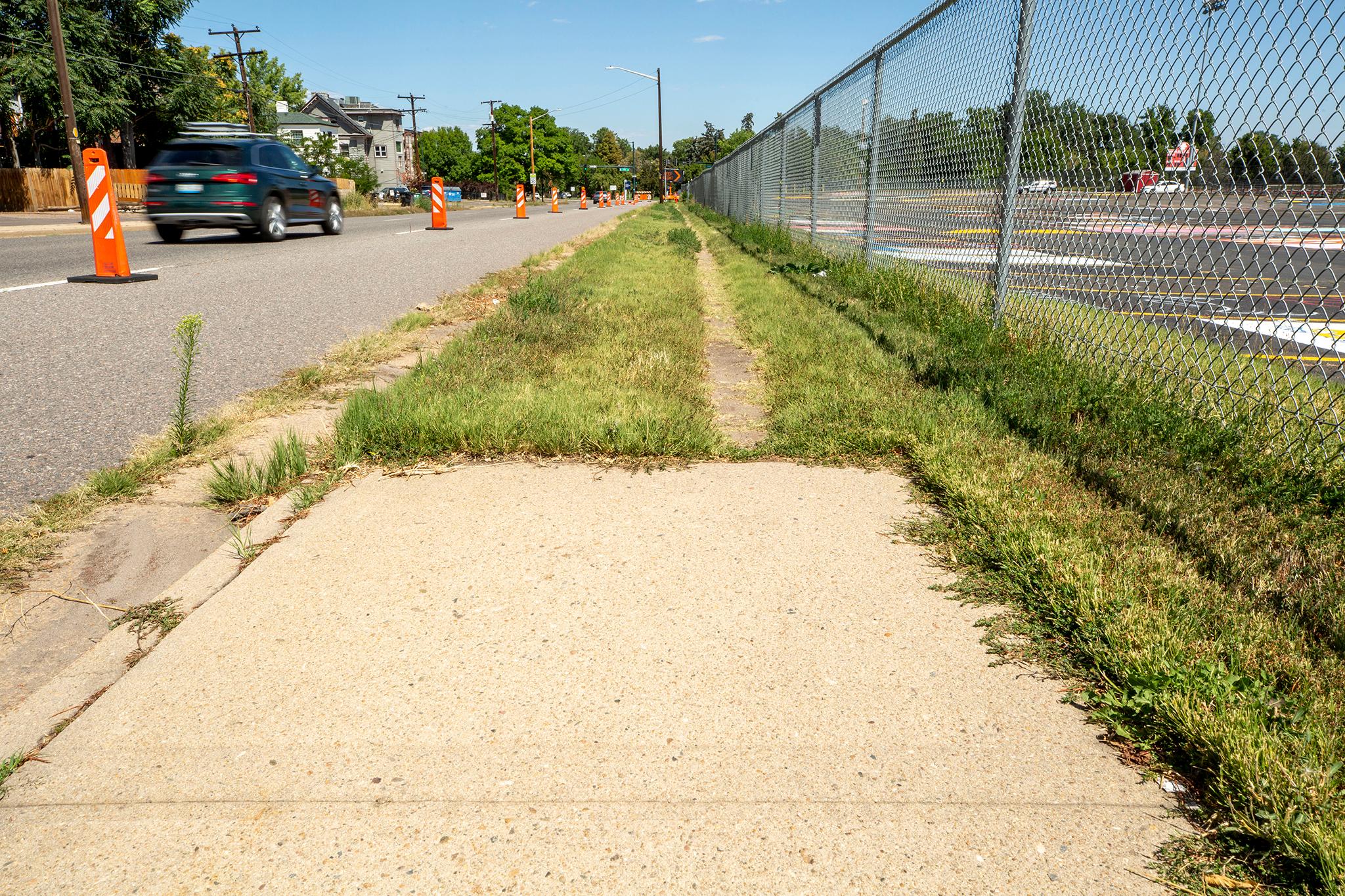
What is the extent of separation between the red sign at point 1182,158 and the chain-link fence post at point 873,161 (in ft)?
15.3

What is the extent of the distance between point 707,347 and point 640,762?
16.0 feet

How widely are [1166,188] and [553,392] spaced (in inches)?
118

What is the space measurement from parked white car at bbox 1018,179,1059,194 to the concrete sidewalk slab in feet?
10.4

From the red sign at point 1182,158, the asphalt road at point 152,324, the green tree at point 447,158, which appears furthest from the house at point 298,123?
the red sign at point 1182,158

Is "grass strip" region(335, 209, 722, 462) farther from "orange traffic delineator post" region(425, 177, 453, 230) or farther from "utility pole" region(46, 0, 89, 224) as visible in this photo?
"utility pole" region(46, 0, 89, 224)

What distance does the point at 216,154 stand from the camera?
1470 cm

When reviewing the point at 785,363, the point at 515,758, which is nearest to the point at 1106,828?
the point at 515,758

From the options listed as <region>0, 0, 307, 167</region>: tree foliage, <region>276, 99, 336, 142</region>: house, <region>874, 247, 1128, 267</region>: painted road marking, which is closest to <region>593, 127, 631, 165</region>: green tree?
<region>276, 99, 336, 142</region>: house

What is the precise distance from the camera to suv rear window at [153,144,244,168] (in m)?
14.5

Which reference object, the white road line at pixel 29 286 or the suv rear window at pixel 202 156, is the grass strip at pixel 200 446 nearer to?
the white road line at pixel 29 286

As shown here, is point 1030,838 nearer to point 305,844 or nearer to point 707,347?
point 305,844

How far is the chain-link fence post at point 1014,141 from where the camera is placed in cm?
518

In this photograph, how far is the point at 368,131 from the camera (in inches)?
3831

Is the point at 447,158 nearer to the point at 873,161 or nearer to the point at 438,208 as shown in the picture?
the point at 438,208
